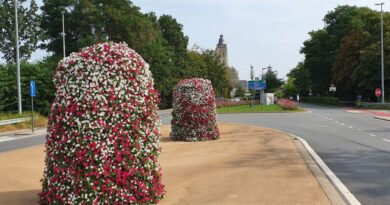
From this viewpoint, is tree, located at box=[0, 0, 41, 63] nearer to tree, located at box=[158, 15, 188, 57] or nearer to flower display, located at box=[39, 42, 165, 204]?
tree, located at box=[158, 15, 188, 57]

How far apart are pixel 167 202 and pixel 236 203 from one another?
107 centimetres

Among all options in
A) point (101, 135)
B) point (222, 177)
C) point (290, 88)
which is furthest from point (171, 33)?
point (101, 135)

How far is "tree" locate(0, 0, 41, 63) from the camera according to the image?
52.6 meters

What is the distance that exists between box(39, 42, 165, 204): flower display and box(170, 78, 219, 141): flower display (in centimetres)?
1235

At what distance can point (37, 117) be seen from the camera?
3478 centimetres

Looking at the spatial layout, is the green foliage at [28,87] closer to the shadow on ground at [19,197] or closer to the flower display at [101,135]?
the shadow on ground at [19,197]

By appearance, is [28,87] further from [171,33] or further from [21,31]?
[171,33]

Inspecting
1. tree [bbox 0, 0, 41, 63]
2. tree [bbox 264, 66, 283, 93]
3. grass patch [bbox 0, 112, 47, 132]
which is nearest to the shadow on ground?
grass patch [bbox 0, 112, 47, 132]

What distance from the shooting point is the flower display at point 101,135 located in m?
7.36

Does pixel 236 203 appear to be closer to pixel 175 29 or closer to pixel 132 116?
pixel 132 116

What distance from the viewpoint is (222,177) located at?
10.3 meters

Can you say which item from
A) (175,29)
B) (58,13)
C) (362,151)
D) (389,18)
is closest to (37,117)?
(362,151)

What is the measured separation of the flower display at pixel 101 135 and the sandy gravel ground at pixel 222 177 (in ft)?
2.79

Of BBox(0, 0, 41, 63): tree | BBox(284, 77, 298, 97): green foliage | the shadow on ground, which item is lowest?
the shadow on ground
